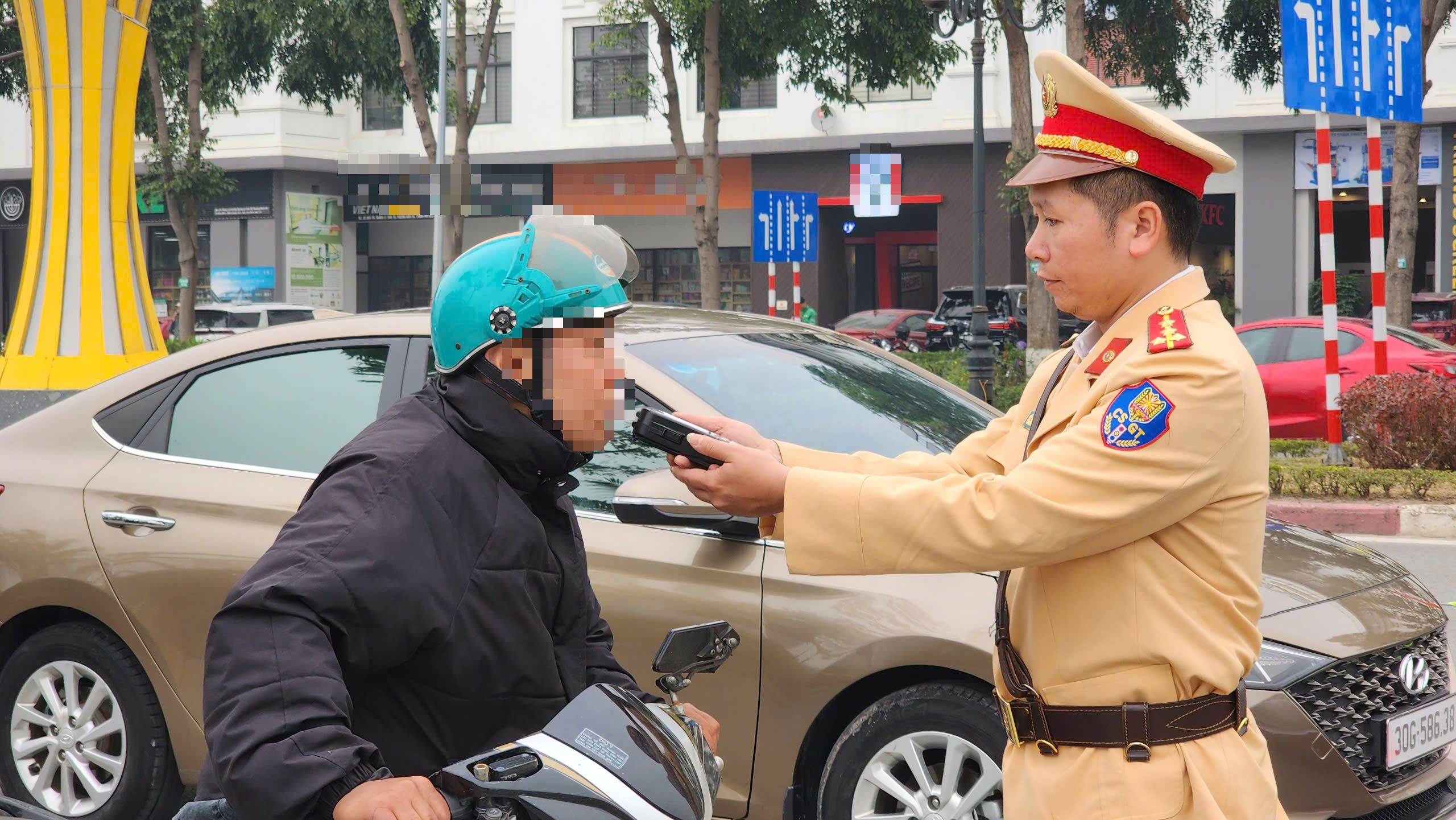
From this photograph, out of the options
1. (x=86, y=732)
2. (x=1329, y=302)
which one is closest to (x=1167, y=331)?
(x=86, y=732)

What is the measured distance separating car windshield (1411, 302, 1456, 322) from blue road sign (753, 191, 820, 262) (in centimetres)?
1106

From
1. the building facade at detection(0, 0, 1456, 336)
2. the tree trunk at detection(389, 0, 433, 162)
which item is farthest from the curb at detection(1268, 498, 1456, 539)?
the building facade at detection(0, 0, 1456, 336)

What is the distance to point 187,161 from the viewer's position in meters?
23.6

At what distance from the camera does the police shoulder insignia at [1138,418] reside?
1.88 metres

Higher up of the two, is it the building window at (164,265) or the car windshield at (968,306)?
the building window at (164,265)

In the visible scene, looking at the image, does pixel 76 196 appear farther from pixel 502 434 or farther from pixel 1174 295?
pixel 1174 295

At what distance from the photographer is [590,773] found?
61.5 inches

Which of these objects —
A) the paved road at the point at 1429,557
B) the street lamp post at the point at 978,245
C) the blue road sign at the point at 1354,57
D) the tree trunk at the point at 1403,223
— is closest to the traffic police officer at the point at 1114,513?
the paved road at the point at 1429,557

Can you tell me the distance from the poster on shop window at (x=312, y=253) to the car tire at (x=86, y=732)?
32.9 m

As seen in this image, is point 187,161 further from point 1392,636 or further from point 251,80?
point 1392,636

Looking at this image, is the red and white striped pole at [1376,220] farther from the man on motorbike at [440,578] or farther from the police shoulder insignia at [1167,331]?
the man on motorbike at [440,578]

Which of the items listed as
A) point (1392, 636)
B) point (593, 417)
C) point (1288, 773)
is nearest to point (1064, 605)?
point (593, 417)

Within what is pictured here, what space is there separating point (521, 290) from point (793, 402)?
7.10 ft

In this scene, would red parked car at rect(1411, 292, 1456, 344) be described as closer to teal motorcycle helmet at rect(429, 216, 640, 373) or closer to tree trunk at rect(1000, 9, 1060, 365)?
tree trunk at rect(1000, 9, 1060, 365)
